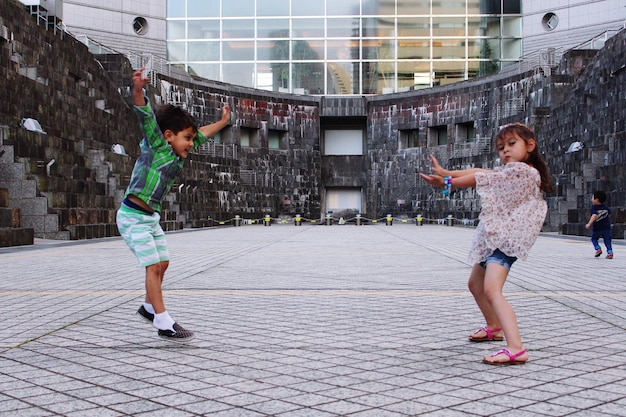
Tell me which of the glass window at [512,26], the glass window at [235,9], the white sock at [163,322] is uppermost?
the glass window at [235,9]

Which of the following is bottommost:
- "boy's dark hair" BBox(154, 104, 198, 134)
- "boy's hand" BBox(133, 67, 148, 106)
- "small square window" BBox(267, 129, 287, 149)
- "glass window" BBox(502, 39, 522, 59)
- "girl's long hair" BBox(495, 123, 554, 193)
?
"girl's long hair" BBox(495, 123, 554, 193)

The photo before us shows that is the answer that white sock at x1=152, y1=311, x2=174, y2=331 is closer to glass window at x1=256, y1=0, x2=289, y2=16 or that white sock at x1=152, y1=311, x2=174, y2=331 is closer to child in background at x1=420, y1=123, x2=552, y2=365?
child in background at x1=420, y1=123, x2=552, y2=365

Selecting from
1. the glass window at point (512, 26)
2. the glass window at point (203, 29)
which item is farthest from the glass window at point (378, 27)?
the glass window at point (203, 29)

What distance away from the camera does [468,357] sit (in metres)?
4.72

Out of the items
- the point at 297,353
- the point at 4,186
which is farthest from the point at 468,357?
the point at 4,186

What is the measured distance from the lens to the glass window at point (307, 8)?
47594 millimetres

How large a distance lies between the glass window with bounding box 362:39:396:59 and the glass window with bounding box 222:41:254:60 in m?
7.65

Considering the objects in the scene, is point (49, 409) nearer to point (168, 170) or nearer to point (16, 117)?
point (168, 170)

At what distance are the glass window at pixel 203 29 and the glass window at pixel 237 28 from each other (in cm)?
53

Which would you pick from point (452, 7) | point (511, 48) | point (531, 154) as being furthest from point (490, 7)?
point (531, 154)

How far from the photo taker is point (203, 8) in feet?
155

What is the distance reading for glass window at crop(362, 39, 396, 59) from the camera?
4684cm

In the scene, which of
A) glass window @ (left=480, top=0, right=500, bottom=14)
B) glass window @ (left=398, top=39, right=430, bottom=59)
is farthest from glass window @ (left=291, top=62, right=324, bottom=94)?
glass window @ (left=480, top=0, right=500, bottom=14)

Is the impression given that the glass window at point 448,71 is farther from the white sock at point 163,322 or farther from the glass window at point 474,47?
the white sock at point 163,322
